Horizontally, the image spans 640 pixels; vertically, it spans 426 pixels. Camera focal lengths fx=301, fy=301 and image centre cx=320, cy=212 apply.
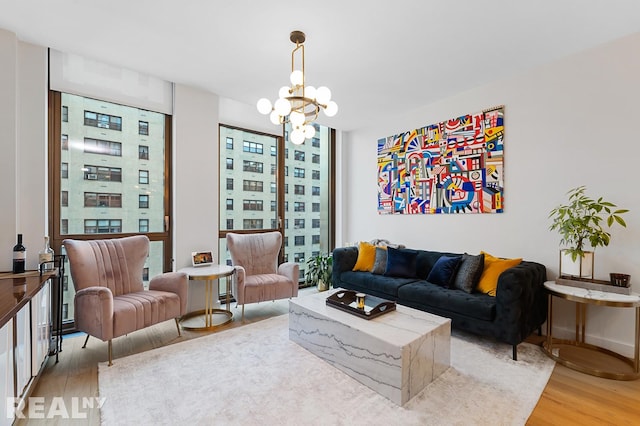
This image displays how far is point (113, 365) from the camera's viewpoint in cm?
250

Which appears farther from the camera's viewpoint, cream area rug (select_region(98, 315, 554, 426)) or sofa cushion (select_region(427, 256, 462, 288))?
sofa cushion (select_region(427, 256, 462, 288))

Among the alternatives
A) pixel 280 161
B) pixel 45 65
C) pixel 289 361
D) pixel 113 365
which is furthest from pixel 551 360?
pixel 45 65

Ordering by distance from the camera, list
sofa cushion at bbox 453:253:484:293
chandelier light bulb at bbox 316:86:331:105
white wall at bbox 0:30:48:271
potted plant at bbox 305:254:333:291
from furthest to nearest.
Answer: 1. potted plant at bbox 305:254:333:291
2. sofa cushion at bbox 453:253:484:293
3. white wall at bbox 0:30:48:271
4. chandelier light bulb at bbox 316:86:331:105

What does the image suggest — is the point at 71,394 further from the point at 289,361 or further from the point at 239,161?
the point at 239,161

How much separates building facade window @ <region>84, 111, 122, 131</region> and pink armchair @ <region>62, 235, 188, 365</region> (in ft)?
4.30

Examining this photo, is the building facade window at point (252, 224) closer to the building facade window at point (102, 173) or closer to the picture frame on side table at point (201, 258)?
the picture frame on side table at point (201, 258)

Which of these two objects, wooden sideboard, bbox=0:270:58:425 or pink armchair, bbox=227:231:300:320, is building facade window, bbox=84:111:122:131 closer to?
wooden sideboard, bbox=0:270:58:425

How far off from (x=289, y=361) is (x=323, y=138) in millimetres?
4065

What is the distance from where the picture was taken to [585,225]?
8.58ft

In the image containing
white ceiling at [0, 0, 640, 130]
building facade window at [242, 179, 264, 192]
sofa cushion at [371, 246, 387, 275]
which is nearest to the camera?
white ceiling at [0, 0, 640, 130]

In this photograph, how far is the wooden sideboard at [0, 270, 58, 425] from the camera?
1.57 m

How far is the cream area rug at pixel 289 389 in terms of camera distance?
1.87 metres

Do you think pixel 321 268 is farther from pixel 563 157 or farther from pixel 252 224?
pixel 563 157

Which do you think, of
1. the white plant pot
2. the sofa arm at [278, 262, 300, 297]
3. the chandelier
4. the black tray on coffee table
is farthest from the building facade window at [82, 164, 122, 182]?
the white plant pot
